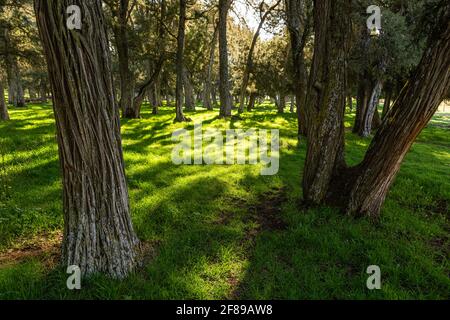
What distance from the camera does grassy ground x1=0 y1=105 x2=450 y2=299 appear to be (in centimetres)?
349

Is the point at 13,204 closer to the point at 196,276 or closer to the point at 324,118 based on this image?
the point at 196,276

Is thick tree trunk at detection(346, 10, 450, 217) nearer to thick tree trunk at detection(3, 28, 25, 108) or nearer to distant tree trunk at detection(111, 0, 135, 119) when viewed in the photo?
distant tree trunk at detection(111, 0, 135, 119)

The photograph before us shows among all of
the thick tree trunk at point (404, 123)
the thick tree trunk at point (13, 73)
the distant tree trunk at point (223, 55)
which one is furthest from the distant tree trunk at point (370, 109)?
the thick tree trunk at point (13, 73)

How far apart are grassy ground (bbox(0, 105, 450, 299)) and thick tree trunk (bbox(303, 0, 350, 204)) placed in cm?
74

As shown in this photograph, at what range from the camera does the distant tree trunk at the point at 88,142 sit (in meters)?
2.90

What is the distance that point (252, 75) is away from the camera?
3056cm

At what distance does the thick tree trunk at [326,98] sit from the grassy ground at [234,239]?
29.1 inches

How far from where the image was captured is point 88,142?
3.17 metres

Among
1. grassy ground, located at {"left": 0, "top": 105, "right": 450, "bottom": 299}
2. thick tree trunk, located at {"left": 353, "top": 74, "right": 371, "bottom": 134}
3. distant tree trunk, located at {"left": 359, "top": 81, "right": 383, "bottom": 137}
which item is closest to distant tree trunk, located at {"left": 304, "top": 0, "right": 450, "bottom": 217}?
grassy ground, located at {"left": 0, "top": 105, "right": 450, "bottom": 299}

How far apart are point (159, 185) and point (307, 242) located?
3.74 m

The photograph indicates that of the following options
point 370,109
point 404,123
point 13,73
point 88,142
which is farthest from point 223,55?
point 13,73

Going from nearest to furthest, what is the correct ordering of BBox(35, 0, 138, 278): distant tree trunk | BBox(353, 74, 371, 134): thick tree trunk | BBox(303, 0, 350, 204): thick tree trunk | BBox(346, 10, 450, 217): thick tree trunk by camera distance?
BBox(35, 0, 138, 278): distant tree trunk < BBox(346, 10, 450, 217): thick tree trunk < BBox(303, 0, 350, 204): thick tree trunk < BBox(353, 74, 371, 134): thick tree trunk

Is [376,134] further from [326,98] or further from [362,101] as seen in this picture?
[362,101]
